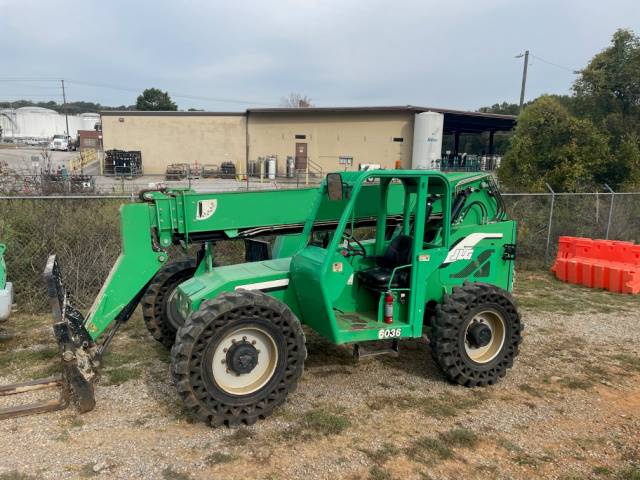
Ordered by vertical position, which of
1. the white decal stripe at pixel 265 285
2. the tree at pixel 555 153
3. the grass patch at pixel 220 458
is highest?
the tree at pixel 555 153

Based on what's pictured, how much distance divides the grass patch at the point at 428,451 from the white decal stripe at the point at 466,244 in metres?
1.87

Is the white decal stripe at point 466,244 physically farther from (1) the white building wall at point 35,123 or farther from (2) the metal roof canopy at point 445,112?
(1) the white building wall at point 35,123

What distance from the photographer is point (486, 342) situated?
5.21m

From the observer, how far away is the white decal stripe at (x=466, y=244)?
529cm

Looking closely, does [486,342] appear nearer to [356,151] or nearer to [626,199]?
[626,199]

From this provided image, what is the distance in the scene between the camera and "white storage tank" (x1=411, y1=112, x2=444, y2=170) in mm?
31859

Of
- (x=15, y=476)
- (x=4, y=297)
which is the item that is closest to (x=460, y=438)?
(x=15, y=476)

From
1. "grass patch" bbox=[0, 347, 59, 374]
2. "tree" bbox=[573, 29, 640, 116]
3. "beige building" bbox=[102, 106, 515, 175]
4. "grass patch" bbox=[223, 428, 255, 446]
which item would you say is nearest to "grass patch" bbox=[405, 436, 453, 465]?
"grass patch" bbox=[223, 428, 255, 446]

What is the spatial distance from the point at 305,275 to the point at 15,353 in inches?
149

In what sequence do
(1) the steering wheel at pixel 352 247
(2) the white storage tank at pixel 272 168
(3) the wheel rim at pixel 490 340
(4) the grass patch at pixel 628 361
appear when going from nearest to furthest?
(1) the steering wheel at pixel 352 247, (3) the wheel rim at pixel 490 340, (4) the grass patch at pixel 628 361, (2) the white storage tank at pixel 272 168

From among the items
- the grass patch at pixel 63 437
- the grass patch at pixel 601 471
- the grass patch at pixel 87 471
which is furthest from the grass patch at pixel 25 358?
the grass patch at pixel 601 471

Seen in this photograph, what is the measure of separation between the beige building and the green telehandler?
1142 inches

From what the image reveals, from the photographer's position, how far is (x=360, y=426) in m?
4.37

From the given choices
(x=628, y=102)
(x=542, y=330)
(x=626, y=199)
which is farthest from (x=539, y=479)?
(x=628, y=102)
